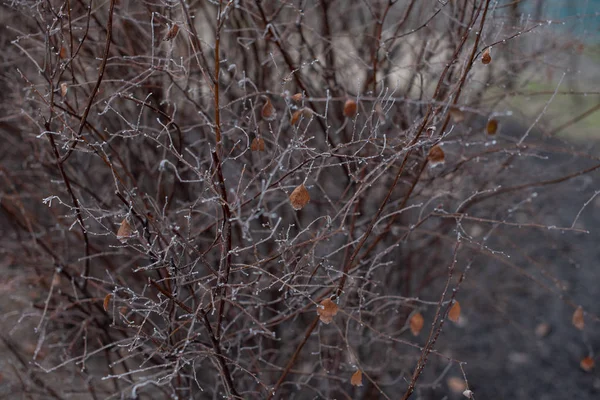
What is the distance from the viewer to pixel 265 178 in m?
2.10

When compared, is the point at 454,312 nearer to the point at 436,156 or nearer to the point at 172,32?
the point at 436,156

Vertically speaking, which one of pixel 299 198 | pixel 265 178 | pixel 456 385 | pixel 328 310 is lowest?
pixel 456 385

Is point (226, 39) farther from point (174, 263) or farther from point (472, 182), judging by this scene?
point (174, 263)

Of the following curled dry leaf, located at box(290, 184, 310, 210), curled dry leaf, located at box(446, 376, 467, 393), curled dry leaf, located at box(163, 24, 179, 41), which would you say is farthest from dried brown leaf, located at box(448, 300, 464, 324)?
curled dry leaf, located at box(446, 376, 467, 393)

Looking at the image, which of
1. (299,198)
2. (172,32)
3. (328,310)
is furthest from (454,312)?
(172,32)

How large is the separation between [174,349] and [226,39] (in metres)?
2.27

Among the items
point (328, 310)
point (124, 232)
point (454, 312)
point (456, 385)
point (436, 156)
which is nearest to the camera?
point (124, 232)

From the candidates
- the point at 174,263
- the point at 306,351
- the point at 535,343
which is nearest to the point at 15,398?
the point at 306,351

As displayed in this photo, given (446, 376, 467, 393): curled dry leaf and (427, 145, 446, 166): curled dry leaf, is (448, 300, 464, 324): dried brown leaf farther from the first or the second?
(446, 376, 467, 393): curled dry leaf

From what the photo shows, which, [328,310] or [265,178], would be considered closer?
[328,310]

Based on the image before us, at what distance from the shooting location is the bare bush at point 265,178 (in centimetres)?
207

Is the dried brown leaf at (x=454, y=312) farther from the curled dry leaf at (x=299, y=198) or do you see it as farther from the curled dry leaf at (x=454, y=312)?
the curled dry leaf at (x=299, y=198)

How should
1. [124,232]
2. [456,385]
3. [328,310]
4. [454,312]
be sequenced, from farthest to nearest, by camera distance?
1. [456,385]
2. [454,312]
3. [328,310]
4. [124,232]

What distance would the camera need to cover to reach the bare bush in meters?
2.07
